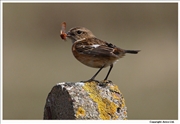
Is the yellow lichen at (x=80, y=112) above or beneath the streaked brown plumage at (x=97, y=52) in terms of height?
beneath

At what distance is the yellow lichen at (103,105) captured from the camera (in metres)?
5.07

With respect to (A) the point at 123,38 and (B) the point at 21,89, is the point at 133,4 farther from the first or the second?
(B) the point at 21,89

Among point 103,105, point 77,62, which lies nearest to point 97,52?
point 103,105

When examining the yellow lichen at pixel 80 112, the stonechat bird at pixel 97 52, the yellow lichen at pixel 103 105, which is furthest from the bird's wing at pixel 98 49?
the yellow lichen at pixel 80 112

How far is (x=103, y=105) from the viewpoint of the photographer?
5.14 metres

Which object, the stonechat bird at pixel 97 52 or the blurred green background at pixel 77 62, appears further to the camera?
the blurred green background at pixel 77 62

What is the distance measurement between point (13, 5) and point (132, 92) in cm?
811

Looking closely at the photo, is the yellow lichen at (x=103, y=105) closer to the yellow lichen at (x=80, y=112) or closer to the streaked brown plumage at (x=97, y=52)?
the yellow lichen at (x=80, y=112)

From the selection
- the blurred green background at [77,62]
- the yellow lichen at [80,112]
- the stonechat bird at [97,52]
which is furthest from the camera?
the blurred green background at [77,62]

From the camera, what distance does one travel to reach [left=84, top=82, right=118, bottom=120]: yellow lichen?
5.07 meters

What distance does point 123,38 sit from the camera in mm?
20000

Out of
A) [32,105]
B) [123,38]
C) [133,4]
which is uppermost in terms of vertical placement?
[133,4]

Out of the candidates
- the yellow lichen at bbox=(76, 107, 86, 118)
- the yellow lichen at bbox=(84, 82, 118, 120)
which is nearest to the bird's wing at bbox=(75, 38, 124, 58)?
the yellow lichen at bbox=(84, 82, 118, 120)

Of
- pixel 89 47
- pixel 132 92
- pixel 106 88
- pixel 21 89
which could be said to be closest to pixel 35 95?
pixel 21 89
